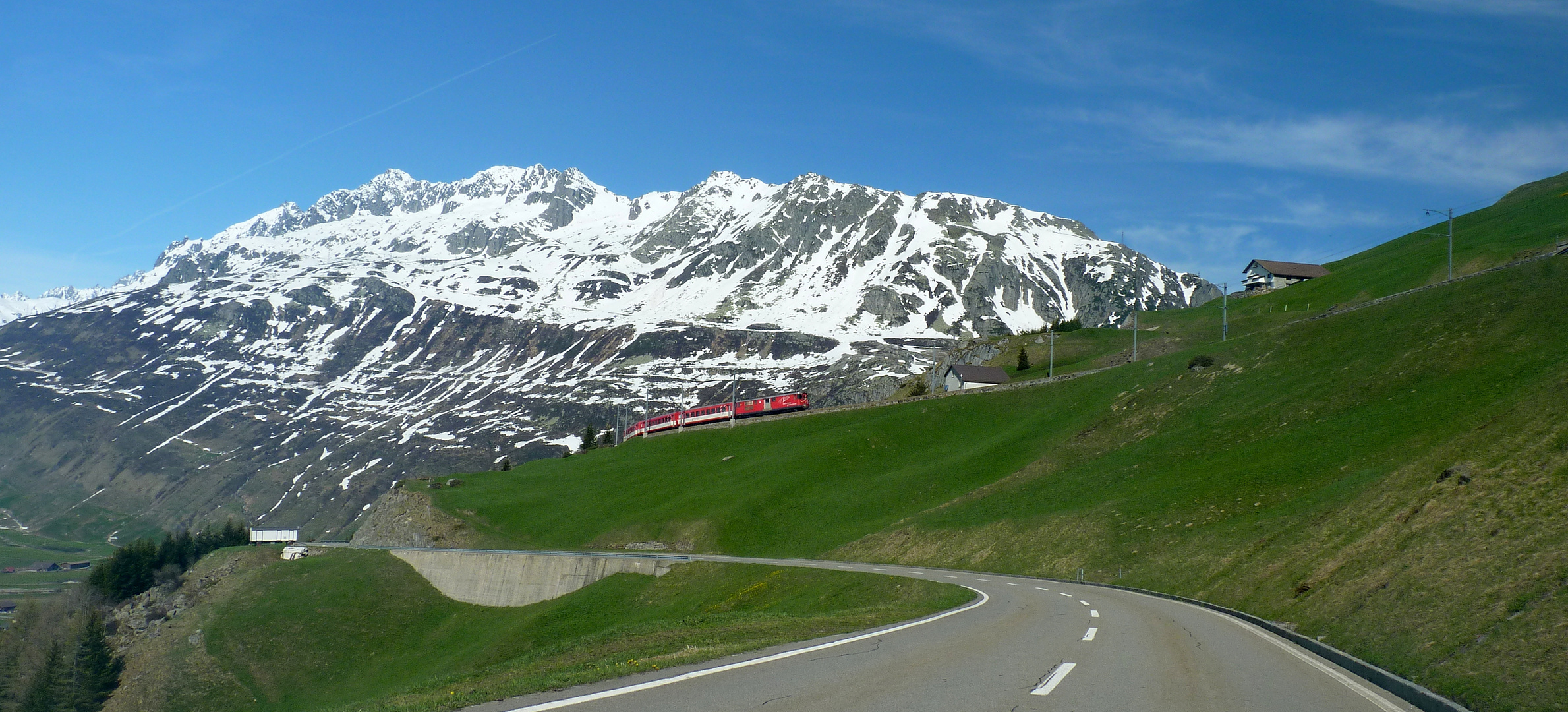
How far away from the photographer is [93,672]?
71250 millimetres

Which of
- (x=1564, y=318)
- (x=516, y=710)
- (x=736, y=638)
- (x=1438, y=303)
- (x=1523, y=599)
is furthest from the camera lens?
(x=1438, y=303)

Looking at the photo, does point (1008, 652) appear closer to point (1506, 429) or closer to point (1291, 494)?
point (1506, 429)

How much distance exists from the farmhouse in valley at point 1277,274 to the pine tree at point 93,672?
160 m

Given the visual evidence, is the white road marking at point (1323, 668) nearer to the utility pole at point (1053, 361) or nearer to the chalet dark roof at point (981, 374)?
the utility pole at point (1053, 361)

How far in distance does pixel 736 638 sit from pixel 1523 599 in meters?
14.5

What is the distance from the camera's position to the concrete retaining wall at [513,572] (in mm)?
66625

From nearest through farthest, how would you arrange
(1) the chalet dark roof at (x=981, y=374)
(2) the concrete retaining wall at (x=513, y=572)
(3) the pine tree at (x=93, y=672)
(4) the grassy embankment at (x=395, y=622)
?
(4) the grassy embankment at (x=395, y=622)
(2) the concrete retaining wall at (x=513, y=572)
(3) the pine tree at (x=93, y=672)
(1) the chalet dark roof at (x=981, y=374)

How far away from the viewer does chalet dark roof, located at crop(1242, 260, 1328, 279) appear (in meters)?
149

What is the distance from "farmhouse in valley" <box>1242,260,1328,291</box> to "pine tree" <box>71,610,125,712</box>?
160 metres

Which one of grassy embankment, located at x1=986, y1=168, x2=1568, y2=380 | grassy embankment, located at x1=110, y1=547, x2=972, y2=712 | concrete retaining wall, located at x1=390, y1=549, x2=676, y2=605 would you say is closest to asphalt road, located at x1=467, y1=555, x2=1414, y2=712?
grassy embankment, located at x1=110, y1=547, x2=972, y2=712

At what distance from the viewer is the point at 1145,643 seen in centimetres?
1884

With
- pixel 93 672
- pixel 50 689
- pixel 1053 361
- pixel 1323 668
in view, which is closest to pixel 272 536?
pixel 93 672

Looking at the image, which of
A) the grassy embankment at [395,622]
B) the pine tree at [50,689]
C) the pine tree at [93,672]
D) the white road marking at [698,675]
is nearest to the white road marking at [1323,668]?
the white road marking at [698,675]

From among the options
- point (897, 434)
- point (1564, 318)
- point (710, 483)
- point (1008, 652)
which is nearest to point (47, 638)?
point (710, 483)
